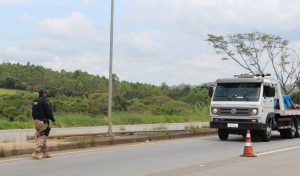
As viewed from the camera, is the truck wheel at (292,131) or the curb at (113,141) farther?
the truck wheel at (292,131)

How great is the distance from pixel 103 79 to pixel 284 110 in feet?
214

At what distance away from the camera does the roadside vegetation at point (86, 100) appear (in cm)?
3307

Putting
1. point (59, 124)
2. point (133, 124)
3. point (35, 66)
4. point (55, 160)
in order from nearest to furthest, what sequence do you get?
point (55, 160)
point (59, 124)
point (133, 124)
point (35, 66)

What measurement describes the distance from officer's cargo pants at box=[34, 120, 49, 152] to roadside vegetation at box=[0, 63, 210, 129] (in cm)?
1012

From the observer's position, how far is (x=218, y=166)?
12.1 m

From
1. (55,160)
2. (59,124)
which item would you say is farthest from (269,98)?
(59,124)

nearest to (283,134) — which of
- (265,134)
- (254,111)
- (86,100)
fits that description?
(265,134)

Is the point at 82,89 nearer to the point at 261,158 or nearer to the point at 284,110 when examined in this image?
the point at 284,110

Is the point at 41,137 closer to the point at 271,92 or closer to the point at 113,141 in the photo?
the point at 113,141

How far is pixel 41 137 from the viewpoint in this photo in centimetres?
1405

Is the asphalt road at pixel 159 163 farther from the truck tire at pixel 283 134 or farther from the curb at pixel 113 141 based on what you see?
the truck tire at pixel 283 134

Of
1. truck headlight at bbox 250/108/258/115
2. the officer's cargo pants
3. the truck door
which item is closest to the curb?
the officer's cargo pants

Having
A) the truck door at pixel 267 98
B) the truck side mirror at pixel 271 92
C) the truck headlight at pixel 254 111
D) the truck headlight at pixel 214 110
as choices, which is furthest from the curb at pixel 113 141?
the truck side mirror at pixel 271 92

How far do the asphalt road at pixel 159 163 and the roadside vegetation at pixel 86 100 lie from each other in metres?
7.65
